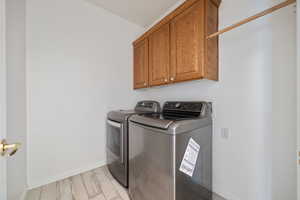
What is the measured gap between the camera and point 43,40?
1.59 metres

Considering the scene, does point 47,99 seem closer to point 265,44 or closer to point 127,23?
point 127,23

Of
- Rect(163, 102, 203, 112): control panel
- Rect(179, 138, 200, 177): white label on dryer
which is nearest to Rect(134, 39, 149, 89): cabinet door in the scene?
Rect(163, 102, 203, 112): control panel

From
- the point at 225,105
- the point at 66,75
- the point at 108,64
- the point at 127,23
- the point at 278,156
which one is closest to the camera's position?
the point at 278,156

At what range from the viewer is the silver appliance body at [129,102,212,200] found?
943 millimetres

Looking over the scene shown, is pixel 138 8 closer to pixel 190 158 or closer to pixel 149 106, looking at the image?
pixel 149 106

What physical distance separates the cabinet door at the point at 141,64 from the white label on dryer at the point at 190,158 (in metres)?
1.25

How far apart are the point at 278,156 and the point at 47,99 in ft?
8.53

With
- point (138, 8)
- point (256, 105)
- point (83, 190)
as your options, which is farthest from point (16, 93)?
point (256, 105)

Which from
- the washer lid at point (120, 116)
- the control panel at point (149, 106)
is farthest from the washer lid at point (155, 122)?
the control panel at point (149, 106)

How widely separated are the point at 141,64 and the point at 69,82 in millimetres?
1187

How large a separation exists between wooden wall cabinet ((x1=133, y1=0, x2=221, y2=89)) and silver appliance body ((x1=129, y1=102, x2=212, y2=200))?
1.43 ft

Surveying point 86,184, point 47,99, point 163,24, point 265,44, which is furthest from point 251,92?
point 47,99

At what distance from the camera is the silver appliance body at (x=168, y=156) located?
0.94 m

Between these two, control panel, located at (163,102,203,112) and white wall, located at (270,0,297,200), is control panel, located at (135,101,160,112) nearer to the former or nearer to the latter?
control panel, located at (163,102,203,112)
